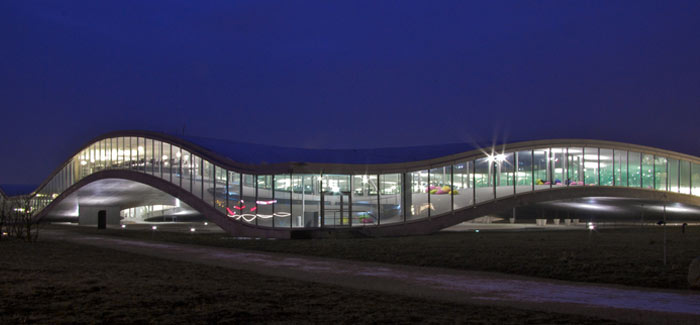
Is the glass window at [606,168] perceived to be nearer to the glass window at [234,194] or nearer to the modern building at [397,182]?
the modern building at [397,182]

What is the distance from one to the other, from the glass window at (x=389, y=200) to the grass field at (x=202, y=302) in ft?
61.1

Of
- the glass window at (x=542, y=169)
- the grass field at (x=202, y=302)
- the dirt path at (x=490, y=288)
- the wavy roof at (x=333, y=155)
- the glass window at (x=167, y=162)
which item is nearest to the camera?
the grass field at (x=202, y=302)

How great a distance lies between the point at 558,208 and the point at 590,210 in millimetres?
3189

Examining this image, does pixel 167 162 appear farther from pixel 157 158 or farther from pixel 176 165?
pixel 157 158

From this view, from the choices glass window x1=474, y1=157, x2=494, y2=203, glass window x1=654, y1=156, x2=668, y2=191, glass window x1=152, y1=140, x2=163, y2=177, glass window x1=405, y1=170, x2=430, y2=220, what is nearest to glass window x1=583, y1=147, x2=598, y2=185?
Answer: glass window x1=654, y1=156, x2=668, y2=191

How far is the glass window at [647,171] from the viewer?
43044 mm

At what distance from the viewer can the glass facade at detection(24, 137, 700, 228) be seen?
3303cm

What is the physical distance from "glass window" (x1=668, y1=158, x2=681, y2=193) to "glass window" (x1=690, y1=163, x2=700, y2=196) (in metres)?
1.32

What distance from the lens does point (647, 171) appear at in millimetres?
43406

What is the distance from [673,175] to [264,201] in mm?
31066

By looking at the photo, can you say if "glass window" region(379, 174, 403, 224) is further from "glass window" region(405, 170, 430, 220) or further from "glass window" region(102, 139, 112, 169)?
"glass window" region(102, 139, 112, 169)

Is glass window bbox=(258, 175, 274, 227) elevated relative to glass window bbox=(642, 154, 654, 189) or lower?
lower

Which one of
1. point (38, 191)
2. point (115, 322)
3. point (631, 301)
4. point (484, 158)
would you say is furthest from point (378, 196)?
point (38, 191)

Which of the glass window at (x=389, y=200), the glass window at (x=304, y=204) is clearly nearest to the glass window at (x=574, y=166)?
the glass window at (x=389, y=200)
